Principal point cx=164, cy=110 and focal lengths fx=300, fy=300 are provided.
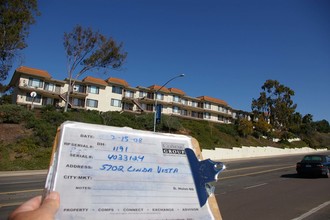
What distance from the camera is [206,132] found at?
54.2 m

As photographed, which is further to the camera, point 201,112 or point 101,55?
point 201,112

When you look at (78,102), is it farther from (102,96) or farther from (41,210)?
(41,210)

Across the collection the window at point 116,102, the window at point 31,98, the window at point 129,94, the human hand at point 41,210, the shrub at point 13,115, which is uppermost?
the window at point 129,94

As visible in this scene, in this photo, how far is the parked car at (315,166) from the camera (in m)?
19.5

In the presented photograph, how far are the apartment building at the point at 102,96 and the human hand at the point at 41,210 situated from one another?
41.9 metres

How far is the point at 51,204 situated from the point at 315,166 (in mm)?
21127

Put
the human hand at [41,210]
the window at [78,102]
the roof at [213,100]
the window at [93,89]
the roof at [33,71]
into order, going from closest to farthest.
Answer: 1. the human hand at [41,210]
2. the roof at [33,71]
3. the window at [78,102]
4. the window at [93,89]
5. the roof at [213,100]

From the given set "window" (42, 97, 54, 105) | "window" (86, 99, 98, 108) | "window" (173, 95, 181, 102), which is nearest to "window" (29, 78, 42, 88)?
"window" (42, 97, 54, 105)

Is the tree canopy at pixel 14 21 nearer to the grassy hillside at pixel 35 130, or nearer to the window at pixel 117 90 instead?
the grassy hillside at pixel 35 130

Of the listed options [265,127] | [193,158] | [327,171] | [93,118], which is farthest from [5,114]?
[265,127]

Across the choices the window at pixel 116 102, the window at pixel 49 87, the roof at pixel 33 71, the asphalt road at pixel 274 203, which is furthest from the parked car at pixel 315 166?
the window at pixel 49 87

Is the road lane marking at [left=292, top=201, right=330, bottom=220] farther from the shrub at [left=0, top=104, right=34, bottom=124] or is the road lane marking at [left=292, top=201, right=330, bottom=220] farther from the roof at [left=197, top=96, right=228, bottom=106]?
the roof at [left=197, top=96, right=228, bottom=106]

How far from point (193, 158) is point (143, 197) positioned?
0.58 m

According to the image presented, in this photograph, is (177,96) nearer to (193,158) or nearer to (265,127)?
(265,127)
